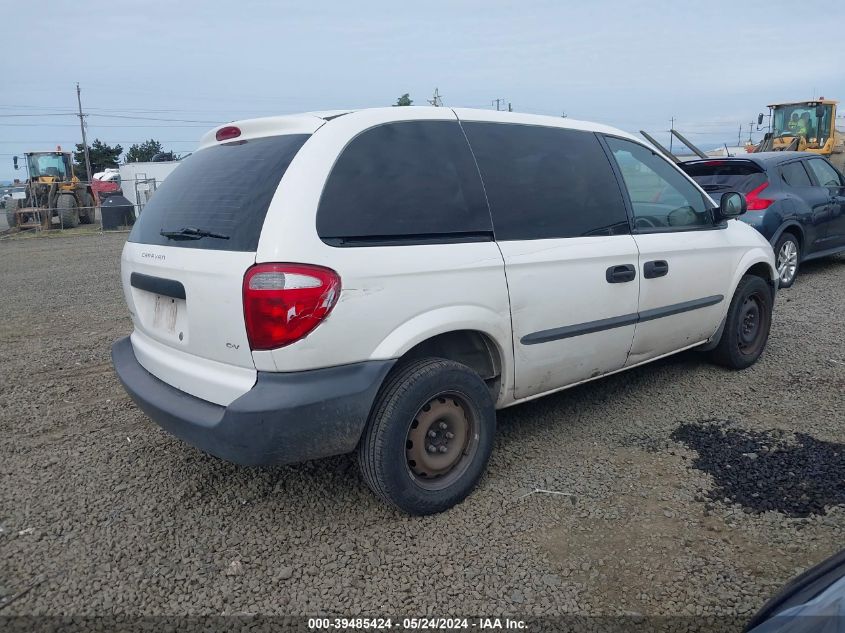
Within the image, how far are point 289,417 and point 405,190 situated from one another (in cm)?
111

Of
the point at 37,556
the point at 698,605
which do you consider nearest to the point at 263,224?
the point at 37,556

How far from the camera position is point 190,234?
9.59ft

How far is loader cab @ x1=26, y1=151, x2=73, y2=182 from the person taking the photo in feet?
85.7

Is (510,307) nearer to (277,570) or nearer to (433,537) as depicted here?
(433,537)

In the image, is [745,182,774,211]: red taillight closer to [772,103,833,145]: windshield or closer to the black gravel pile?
the black gravel pile

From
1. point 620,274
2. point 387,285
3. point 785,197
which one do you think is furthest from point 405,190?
point 785,197

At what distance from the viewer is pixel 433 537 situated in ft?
9.47

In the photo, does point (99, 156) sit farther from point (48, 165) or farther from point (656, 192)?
point (656, 192)

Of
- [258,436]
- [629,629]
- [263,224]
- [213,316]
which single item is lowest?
[629,629]

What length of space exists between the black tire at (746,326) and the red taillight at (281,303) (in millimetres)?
3340

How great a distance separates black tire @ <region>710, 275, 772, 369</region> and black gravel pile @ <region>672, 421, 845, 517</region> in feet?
3.25

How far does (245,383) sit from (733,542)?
83.5 inches

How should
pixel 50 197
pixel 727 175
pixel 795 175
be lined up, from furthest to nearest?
pixel 50 197 → pixel 795 175 → pixel 727 175

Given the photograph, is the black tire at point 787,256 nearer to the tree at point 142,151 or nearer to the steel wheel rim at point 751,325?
the steel wheel rim at point 751,325
